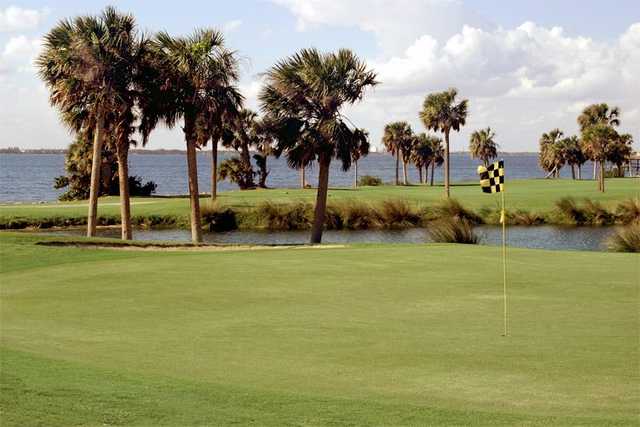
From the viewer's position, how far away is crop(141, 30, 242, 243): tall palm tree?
37.8m

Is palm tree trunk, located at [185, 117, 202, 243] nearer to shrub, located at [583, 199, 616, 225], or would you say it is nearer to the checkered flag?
the checkered flag

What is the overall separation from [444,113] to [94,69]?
45.4 m

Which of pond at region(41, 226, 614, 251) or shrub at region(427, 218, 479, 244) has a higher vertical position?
shrub at region(427, 218, 479, 244)

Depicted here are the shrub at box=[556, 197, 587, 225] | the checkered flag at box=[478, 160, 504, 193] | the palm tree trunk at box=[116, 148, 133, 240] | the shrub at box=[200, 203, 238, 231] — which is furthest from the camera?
the shrub at box=[556, 197, 587, 225]

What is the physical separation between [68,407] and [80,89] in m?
30.5

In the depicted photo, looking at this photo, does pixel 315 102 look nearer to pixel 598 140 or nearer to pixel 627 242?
pixel 627 242

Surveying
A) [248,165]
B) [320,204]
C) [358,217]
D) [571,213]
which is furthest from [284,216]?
[248,165]

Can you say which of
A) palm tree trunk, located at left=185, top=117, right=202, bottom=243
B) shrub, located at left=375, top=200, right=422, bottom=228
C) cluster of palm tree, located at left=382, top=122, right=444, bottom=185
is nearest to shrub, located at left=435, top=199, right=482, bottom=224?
shrub, located at left=375, top=200, right=422, bottom=228

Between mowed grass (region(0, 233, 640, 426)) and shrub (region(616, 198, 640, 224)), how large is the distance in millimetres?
36313

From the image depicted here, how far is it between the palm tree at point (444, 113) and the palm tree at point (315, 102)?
126 feet

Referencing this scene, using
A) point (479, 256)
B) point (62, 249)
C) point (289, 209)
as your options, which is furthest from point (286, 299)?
point (289, 209)

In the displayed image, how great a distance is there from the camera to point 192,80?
124 ft

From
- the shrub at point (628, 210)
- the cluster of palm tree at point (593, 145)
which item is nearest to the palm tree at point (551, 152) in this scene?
the cluster of palm tree at point (593, 145)

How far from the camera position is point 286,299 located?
16688mm
